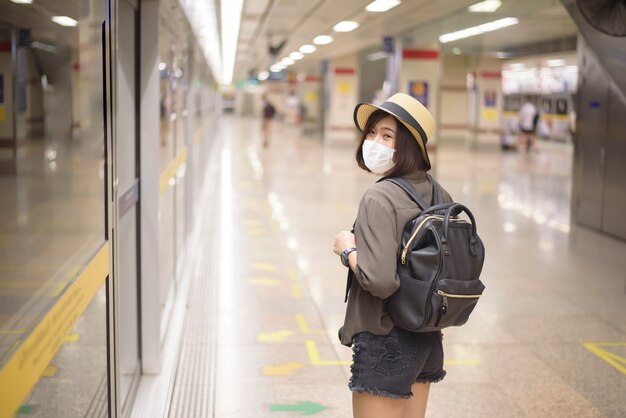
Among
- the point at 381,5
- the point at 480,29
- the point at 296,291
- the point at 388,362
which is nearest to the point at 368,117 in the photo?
the point at 388,362

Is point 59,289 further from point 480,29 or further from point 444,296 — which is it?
point 480,29

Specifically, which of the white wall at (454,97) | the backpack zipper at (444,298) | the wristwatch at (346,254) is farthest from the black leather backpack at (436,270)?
the white wall at (454,97)

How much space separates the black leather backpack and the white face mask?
0.23 meters

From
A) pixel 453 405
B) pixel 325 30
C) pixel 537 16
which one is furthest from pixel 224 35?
pixel 453 405

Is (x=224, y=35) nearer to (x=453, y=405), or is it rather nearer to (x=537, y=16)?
(x=537, y=16)

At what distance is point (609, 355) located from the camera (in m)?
5.36

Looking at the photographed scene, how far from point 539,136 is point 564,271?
2560cm

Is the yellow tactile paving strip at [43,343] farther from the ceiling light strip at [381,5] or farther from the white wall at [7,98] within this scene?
the ceiling light strip at [381,5]

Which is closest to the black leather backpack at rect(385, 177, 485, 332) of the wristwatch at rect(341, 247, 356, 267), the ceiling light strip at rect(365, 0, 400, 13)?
the wristwatch at rect(341, 247, 356, 267)

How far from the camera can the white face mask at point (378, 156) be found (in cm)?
272

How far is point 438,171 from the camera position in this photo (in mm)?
17906

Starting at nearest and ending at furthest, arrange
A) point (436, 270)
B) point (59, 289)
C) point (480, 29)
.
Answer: point (59, 289), point (436, 270), point (480, 29)

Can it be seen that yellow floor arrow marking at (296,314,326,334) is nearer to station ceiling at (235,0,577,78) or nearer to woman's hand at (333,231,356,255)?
woman's hand at (333,231,356,255)

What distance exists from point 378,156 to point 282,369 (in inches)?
98.2
